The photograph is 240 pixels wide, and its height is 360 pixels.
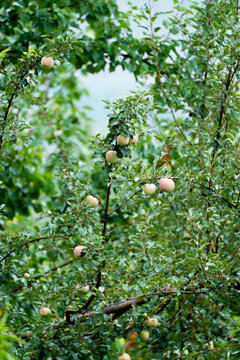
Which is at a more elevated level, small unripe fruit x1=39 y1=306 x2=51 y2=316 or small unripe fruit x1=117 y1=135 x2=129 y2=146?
small unripe fruit x1=117 y1=135 x2=129 y2=146

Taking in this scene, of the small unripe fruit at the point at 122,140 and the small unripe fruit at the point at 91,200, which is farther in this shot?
the small unripe fruit at the point at 91,200

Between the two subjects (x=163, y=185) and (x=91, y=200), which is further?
(x=91, y=200)

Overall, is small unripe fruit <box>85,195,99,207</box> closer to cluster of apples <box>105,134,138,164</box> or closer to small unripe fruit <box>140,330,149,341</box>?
cluster of apples <box>105,134,138,164</box>

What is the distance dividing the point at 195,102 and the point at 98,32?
27.9 inches

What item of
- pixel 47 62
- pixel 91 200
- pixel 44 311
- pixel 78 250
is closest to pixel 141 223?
pixel 91 200

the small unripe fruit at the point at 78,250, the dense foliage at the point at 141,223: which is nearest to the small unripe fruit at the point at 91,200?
the dense foliage at the point at 141,223

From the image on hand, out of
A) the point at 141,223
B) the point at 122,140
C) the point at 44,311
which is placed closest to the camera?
the point at 122,140

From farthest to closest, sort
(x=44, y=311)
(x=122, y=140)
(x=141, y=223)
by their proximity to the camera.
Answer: (x=141, y=223) < (x=44, y=311) < (x=122, y=140)

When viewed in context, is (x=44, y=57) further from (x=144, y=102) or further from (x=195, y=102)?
(x=195, y=102)

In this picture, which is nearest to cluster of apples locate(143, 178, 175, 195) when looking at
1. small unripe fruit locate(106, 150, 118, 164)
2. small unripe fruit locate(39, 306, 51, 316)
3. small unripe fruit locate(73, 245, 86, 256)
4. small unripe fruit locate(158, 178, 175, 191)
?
small unripe fruit locate(158, 178, 175, 191)

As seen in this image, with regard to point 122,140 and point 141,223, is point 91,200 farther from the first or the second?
point 122,140

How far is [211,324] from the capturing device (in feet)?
6.40

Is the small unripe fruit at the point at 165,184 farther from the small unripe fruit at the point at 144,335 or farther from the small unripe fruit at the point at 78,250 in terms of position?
the small unripe fruit at the point at 144,335

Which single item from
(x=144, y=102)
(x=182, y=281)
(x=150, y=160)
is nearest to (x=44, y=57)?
(x=144, y=102)
